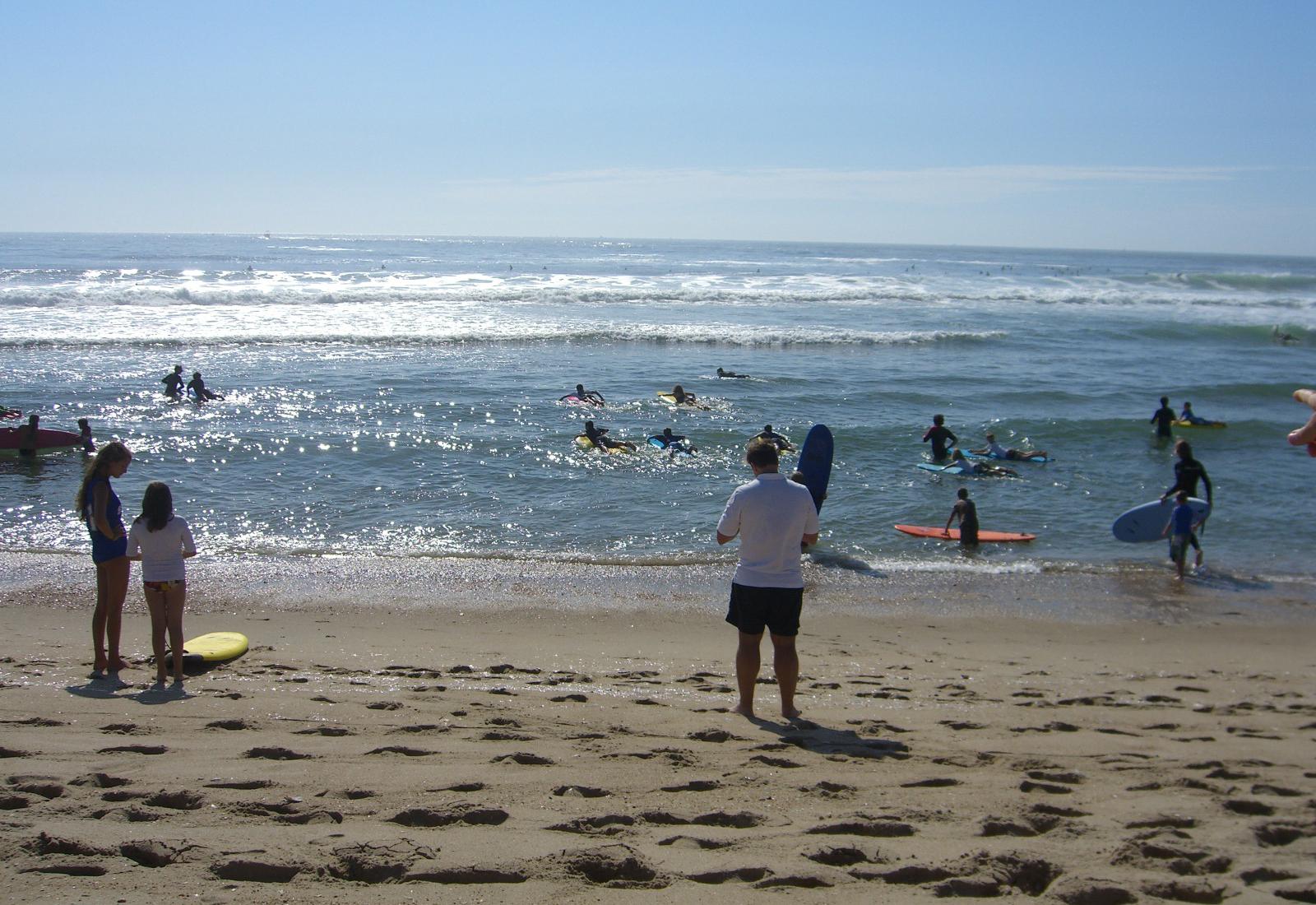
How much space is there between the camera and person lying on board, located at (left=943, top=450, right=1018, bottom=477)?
17.8 m

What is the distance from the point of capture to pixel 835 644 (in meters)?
9.00

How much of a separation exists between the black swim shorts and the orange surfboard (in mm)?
8689

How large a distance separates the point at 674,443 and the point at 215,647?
12.3m

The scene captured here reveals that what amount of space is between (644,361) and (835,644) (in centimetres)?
2399

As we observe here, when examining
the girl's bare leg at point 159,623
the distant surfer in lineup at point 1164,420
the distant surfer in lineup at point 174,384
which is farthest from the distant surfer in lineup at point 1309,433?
the distant surfer in lineup at point 174,384

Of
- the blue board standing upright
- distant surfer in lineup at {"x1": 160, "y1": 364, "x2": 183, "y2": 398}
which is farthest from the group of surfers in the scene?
the blue board standing upright

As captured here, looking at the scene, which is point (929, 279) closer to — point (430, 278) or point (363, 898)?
point (430, 278)

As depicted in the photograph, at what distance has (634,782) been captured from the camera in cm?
434

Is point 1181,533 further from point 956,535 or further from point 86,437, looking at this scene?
point 86,437

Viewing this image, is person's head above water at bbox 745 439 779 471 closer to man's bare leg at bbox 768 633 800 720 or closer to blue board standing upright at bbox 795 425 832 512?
man's bare leg at bbox 768 633 800 720

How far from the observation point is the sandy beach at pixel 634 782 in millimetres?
3389

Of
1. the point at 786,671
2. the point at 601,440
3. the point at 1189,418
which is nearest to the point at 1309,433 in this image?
the point at 786,671

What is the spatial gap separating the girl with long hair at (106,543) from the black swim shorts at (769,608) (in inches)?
166

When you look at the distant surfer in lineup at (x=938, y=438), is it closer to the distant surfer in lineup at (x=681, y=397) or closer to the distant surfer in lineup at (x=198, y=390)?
the distant surfer in lineup at (x=681, y=397)
